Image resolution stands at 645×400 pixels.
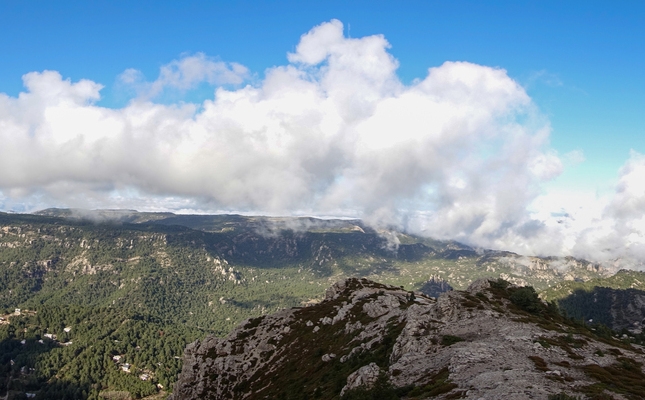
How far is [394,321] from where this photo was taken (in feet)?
308

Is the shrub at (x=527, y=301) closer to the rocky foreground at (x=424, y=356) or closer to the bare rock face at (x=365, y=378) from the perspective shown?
the rocky foreground at (x=424, y=356)

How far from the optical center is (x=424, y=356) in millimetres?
61375

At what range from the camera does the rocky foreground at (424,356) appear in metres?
45.9

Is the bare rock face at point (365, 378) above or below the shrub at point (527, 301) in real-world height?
below

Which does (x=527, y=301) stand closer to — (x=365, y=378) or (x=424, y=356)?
(x=424, y=356)

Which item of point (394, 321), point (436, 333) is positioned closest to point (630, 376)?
point (436, 333)

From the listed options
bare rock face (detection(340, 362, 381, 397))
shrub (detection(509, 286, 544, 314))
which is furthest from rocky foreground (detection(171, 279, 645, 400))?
shrub (detection(509, 286, 544, 314))

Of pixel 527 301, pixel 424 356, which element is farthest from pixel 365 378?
pixel 527 301

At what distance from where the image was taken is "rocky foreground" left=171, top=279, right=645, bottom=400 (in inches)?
1807

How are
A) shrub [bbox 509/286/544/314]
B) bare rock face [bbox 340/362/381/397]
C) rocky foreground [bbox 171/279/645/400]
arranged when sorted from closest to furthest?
rocky foreground [bbox 171/279/645/400] → bare rock face [bbox 340/362/381/397] → shrub [bbox 509/286/544/314]

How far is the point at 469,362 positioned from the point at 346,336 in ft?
201

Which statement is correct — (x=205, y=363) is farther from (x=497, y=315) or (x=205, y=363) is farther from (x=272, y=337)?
(x=497, y=315)

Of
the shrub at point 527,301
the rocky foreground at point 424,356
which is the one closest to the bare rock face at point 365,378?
the rocky foreground at point 424,356

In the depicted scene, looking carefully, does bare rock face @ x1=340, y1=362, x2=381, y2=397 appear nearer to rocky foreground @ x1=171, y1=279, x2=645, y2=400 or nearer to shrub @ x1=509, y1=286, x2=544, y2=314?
rocky foreground @ x1=171, y1=279, x2=645, y2=400
